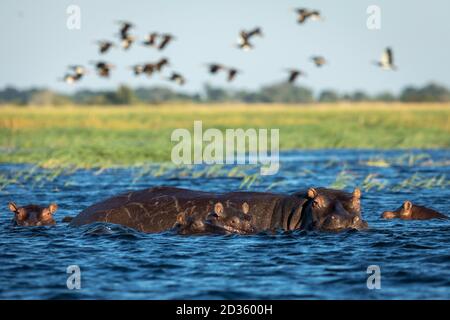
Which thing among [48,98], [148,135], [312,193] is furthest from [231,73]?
[48,98]

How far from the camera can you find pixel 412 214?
17.2m

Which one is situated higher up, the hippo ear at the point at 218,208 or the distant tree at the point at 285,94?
the distant tree at the point at 285,94

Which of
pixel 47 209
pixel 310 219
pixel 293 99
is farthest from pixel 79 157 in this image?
pixel 293 99

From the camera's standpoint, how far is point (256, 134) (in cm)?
4684

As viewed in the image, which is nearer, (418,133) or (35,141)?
(35,141)

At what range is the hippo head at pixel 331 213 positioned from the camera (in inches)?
592

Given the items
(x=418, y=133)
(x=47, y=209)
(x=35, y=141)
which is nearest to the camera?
(x=47, y=209)

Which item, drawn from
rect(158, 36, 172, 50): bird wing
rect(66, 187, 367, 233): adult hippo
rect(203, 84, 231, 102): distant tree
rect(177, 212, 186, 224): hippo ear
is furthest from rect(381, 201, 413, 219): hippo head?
rect(203, 84, 231, 102): distant tree

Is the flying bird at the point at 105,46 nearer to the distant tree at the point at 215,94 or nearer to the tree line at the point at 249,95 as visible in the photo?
the tree line at the point at 249,95

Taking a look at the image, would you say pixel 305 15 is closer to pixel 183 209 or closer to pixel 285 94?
pixel 183 209

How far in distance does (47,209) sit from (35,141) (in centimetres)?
2270

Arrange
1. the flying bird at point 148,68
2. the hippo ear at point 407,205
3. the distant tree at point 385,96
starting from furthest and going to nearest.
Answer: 1. the distant tree at point 385,96
2. the flying bird at point 148,68
3. the hippo ear at point 407,205

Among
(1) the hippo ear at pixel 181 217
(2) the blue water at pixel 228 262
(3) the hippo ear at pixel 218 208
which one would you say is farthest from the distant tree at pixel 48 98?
(3) the hippo ear at pixel 218 208

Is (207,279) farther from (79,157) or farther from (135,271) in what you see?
(79,157)
